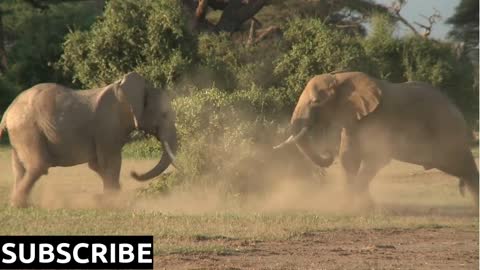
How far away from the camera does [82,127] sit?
1359cm

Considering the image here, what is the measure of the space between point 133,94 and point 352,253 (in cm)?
458

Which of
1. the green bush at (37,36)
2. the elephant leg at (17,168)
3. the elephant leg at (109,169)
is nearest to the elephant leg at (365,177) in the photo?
the elephant leg at (109,169)

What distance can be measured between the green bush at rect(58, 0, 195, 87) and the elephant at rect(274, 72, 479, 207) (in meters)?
5.28

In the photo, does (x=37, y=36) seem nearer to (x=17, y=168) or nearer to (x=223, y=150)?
(x=223, y=150)

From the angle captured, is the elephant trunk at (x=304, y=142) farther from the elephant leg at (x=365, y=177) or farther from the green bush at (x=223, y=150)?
the green bush at (x=223, y=150)

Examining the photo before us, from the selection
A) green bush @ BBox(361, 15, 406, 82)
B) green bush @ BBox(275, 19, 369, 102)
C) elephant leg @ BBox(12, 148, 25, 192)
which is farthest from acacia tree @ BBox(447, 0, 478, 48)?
elephant leg @ BBox(12, 148, 25, 192)

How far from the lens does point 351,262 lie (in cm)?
959

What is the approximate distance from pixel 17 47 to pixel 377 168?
2246 centimetres

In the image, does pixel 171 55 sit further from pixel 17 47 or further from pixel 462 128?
pixel 17 47

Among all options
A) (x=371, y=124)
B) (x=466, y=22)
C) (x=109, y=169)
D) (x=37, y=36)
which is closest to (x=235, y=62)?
(x=371, y=124)

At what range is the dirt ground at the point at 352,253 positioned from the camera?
9258 millimetres

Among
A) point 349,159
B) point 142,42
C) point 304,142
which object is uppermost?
point 142,42

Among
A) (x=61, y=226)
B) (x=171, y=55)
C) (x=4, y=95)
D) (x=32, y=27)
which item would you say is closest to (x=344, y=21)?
(x=32, y=27)

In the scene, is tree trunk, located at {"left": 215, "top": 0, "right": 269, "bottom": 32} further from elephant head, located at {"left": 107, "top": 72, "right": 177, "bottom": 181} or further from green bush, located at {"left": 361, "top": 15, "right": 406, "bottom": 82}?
elephant head, located at {"left": 107, "top": 72, "right": 177, "bottom": 181}
